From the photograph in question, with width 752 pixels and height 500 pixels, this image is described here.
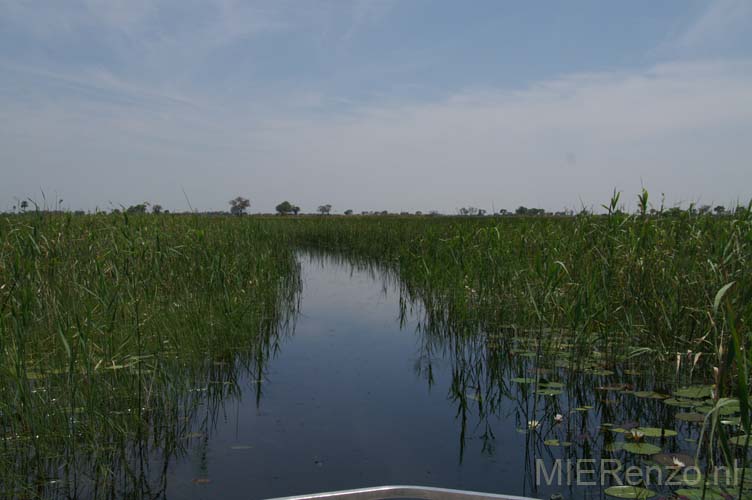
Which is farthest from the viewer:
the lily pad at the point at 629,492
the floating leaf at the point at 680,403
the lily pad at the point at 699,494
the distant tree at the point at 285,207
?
the distant tree at the point at 285,207

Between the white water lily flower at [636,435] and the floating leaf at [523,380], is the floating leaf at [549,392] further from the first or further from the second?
the white water lily flower at [636,435]

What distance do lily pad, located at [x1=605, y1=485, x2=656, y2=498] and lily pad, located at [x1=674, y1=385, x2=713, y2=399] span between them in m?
1.58

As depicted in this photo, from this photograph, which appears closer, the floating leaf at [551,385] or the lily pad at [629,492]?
the lily pad at [629,492]

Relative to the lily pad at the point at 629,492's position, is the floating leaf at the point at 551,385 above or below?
above

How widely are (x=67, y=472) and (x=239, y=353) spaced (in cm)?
304

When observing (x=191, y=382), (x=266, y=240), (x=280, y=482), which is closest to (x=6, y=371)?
(x=191, y=382)

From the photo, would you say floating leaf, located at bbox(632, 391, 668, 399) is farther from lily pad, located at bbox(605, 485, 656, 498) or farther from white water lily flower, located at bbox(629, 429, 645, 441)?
lily pad, located at bbox(605, 485, 656, 498)

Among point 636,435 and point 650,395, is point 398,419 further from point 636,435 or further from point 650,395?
point 650,395

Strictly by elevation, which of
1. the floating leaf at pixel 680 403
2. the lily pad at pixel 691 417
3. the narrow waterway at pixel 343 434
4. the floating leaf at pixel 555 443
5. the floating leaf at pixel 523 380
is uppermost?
the lily pad at pixel 691 417

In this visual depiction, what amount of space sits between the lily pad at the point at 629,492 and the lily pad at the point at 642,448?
356 millimetres

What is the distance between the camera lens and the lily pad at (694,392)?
4.40m

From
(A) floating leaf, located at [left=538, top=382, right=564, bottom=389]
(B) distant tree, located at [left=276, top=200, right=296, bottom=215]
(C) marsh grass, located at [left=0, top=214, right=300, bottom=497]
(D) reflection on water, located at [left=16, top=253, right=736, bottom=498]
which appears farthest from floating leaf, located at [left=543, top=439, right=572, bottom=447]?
(B) distant tree, located at [left=276, top=200, right=296, bottom=215]

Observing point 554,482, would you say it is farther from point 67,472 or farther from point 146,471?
point 67,472

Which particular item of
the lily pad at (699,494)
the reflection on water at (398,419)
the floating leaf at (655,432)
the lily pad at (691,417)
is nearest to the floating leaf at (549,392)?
the reflection on water at (398,419)
